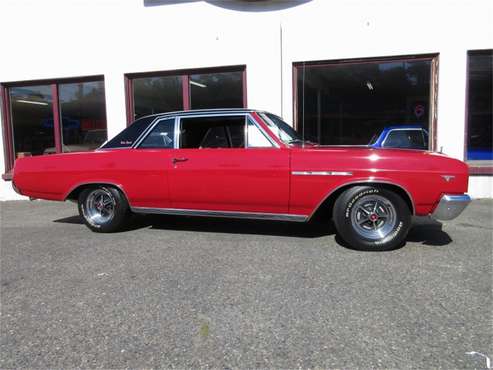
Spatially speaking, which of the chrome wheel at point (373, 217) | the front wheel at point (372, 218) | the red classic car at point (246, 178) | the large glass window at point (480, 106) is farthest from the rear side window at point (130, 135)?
the large glass window at point (480, 106)

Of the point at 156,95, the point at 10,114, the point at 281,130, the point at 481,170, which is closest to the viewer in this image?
the point at 281,130

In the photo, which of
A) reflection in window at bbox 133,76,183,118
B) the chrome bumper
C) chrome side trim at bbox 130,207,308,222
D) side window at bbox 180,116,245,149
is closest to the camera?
the chrome bumper

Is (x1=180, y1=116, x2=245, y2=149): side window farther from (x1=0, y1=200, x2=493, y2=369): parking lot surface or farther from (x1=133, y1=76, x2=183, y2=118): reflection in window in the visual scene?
(x1=133, y1=76, x2=183, y2=118): reflection in window

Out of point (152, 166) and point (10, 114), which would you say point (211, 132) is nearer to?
point (152, 166)

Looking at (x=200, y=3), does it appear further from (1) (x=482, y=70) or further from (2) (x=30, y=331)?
(2) (x=30, y=331)

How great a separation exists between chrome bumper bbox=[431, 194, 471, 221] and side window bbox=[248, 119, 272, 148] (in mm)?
1884

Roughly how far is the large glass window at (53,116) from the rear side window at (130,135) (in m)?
4.27

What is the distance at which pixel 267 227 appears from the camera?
5430 millimetres

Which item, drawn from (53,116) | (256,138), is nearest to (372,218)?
(256,138)

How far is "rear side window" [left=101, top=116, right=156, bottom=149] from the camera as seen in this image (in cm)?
518

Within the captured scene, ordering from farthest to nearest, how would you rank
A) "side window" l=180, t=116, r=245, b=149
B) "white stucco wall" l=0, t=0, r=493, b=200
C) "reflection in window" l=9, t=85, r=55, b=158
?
"reflection in window" l=9, t=85, r=55, b=158 → "white stucco wall" l=0, t=0, r=493, b=200 → "side window" l=180, t=116, r=245, b=149

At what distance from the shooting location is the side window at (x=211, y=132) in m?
4.83

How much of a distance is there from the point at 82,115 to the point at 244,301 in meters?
7.90

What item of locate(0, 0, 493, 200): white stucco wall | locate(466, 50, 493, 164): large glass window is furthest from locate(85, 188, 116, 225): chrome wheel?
locate(466, 50, 493, 164): large glass window
